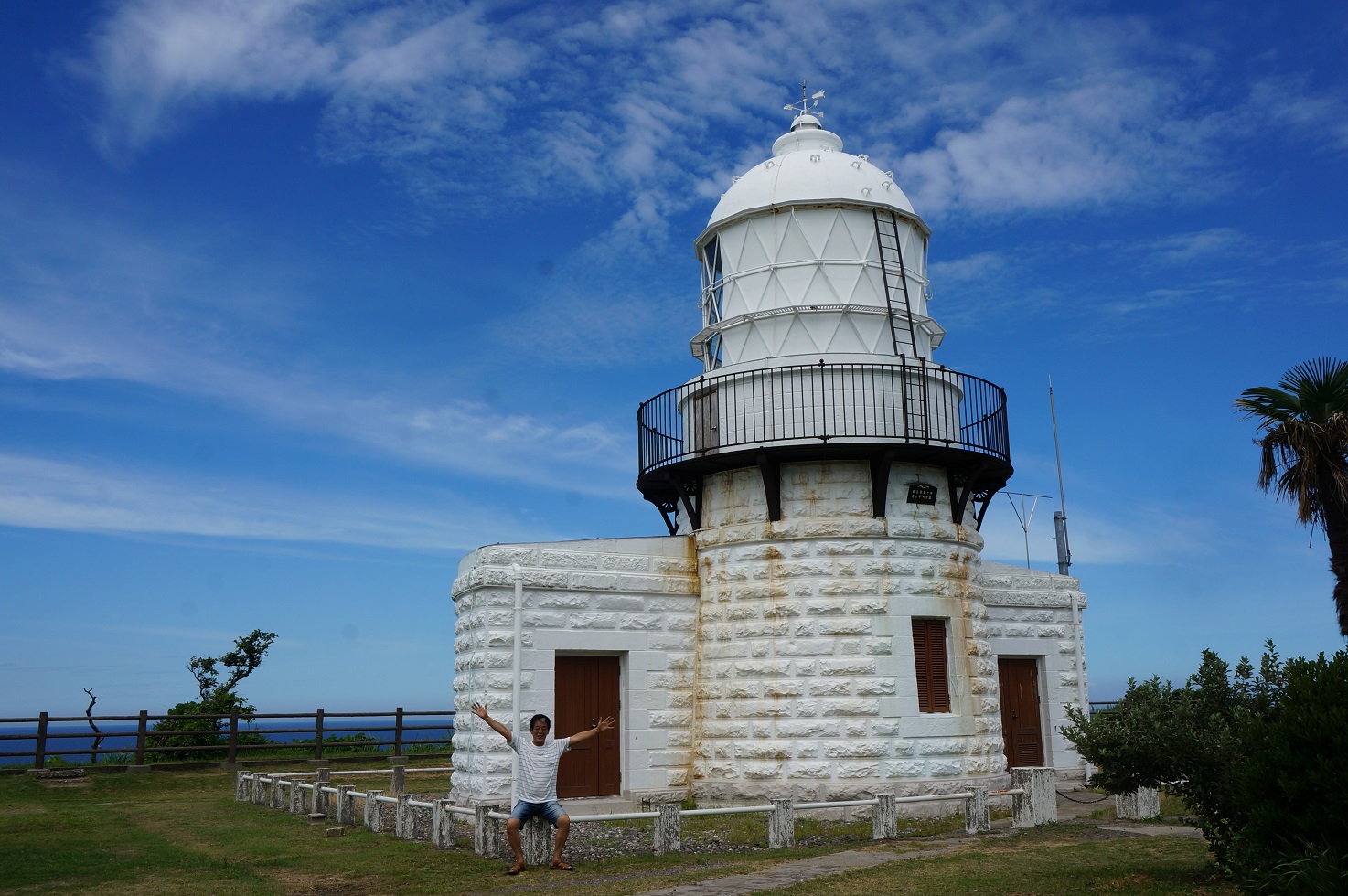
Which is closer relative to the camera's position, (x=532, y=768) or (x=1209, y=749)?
(x=1209, y=749)

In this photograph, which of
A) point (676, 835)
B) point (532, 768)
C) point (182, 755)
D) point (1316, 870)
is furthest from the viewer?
point (182, 755)

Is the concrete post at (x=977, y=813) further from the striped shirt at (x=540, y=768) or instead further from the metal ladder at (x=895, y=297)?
the striped shirt at (x=540, y=768)

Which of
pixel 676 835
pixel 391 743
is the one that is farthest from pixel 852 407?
pixel 391 743

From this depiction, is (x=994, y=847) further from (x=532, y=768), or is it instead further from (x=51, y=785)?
(x=51, y=785)

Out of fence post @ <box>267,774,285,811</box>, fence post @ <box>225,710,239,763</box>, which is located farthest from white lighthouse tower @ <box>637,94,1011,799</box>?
fence post @ <box>225,710,239,763</box>

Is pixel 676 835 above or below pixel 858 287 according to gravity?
below

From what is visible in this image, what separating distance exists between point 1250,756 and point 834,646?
23.9 feet

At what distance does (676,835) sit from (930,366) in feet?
27.4

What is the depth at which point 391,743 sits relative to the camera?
2517cm

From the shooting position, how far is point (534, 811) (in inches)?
429

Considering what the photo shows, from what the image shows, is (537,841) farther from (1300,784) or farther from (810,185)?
(810,185)

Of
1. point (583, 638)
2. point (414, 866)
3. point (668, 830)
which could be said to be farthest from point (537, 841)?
point (583, 638)

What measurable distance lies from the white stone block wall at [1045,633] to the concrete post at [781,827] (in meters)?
7.50

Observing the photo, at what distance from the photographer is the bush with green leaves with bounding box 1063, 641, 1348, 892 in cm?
749
